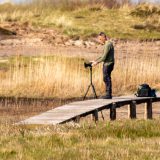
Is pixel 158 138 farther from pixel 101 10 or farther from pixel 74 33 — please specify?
pixel 101 10

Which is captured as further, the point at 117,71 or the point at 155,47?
the point at 155,47

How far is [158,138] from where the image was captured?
1118 centimetres

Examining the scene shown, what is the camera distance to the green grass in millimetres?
9531

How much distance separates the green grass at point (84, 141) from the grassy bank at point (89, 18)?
28051mm

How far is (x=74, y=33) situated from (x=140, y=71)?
15878 millimetres

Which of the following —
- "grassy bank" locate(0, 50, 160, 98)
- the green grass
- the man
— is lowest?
"grassy bank" locate(0, 50, 160, 98)

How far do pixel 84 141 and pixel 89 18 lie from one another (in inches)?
1336

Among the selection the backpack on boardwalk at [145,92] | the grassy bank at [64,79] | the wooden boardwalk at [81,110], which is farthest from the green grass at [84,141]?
the grassy bank at [64,79]

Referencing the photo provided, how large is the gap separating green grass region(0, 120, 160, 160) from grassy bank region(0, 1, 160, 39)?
92.0 ft

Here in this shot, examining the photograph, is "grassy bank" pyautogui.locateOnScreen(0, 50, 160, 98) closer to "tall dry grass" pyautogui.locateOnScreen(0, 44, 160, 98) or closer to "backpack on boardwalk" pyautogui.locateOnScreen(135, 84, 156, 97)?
"tall dry grass" pyautogui.locateOnScreen(0, 44, 160, 98)

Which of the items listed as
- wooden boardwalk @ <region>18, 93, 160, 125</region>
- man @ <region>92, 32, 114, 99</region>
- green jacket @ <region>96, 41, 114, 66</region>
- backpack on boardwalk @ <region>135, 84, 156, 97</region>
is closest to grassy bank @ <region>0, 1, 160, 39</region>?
backpack on boardwalk @ <region>135, 84, 156, 97</region>

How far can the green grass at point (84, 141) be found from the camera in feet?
31.3

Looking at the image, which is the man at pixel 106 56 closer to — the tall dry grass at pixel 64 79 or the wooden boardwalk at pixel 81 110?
the wooden boardwalk at pixel 81 110

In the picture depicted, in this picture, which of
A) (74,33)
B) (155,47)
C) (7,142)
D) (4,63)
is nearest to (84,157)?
(7,142)
